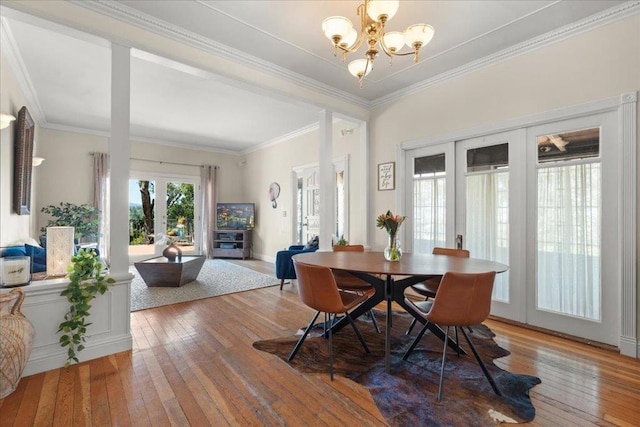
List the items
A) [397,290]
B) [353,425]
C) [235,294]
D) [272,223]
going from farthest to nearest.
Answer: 1. [272,223]
2. [235,294]
3. [397,290]
4. [353,425]

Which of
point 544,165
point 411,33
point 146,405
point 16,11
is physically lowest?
point 146,405

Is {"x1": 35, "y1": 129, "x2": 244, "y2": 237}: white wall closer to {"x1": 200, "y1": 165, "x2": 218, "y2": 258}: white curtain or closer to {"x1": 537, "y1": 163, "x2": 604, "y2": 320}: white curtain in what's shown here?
{"x1": 200, "y1": 165, "x2": 218, "y2": 258}: white curtain

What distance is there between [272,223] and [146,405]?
565cm

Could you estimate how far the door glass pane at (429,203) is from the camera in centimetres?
394

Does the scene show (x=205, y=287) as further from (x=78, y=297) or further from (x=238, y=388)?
(x=238, y=388)

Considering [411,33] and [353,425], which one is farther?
[411,33]

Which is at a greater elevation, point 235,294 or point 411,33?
point 411,33

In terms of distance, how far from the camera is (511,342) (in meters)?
2.78

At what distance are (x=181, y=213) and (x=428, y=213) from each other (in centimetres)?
617

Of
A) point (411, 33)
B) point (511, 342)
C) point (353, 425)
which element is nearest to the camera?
point (353, 425)

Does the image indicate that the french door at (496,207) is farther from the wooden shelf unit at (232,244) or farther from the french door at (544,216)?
the wooden shelf unit at (232,244)

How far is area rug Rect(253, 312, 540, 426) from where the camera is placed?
1769mm

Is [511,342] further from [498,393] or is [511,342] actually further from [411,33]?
[411,33]

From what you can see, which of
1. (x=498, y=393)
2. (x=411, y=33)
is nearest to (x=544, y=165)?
(x=411, y=33)
